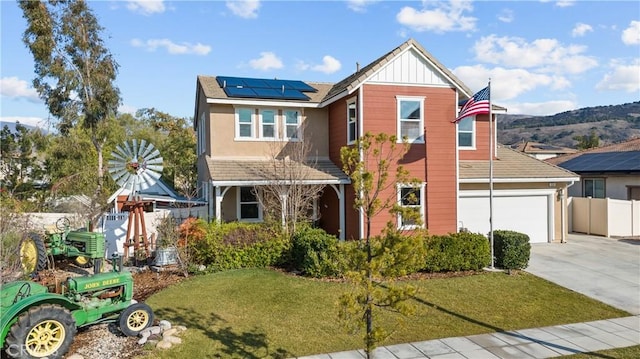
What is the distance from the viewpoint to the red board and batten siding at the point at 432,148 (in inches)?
605

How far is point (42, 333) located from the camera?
6.64 meters

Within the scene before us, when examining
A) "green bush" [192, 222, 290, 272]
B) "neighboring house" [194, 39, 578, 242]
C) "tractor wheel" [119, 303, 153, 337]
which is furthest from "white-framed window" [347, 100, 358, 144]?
"tractor wheel" [119, 303, 153, 337]

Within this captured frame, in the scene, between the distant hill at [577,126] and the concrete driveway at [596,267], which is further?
the distant hill at [577,126]

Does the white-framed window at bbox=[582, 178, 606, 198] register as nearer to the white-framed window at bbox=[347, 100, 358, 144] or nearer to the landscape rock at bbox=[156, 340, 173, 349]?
the white-framed window at bbox=[347, 100, 358, 144]

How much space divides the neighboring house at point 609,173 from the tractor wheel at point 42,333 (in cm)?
2542

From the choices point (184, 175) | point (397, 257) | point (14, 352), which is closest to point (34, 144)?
point (184, 175)

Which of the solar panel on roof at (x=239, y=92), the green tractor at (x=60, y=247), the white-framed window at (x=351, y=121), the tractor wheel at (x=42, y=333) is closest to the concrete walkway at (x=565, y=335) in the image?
the tractor wheel at (x=42, y=333)

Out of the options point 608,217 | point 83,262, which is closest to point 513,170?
point 608,217

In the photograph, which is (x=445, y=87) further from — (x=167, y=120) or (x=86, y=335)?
(x=167, y=120)

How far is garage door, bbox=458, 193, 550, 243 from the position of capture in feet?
57.8

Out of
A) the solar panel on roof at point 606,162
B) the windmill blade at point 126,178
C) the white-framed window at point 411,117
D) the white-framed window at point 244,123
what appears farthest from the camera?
the solar panel on roof at point 606,162

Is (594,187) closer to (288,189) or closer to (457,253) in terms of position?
(457,253)

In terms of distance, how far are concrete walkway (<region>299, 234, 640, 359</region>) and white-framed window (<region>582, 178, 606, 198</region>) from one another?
1177cm

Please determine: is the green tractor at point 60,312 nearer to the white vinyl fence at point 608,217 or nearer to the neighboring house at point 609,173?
the white vinyl fence at point 608,217
